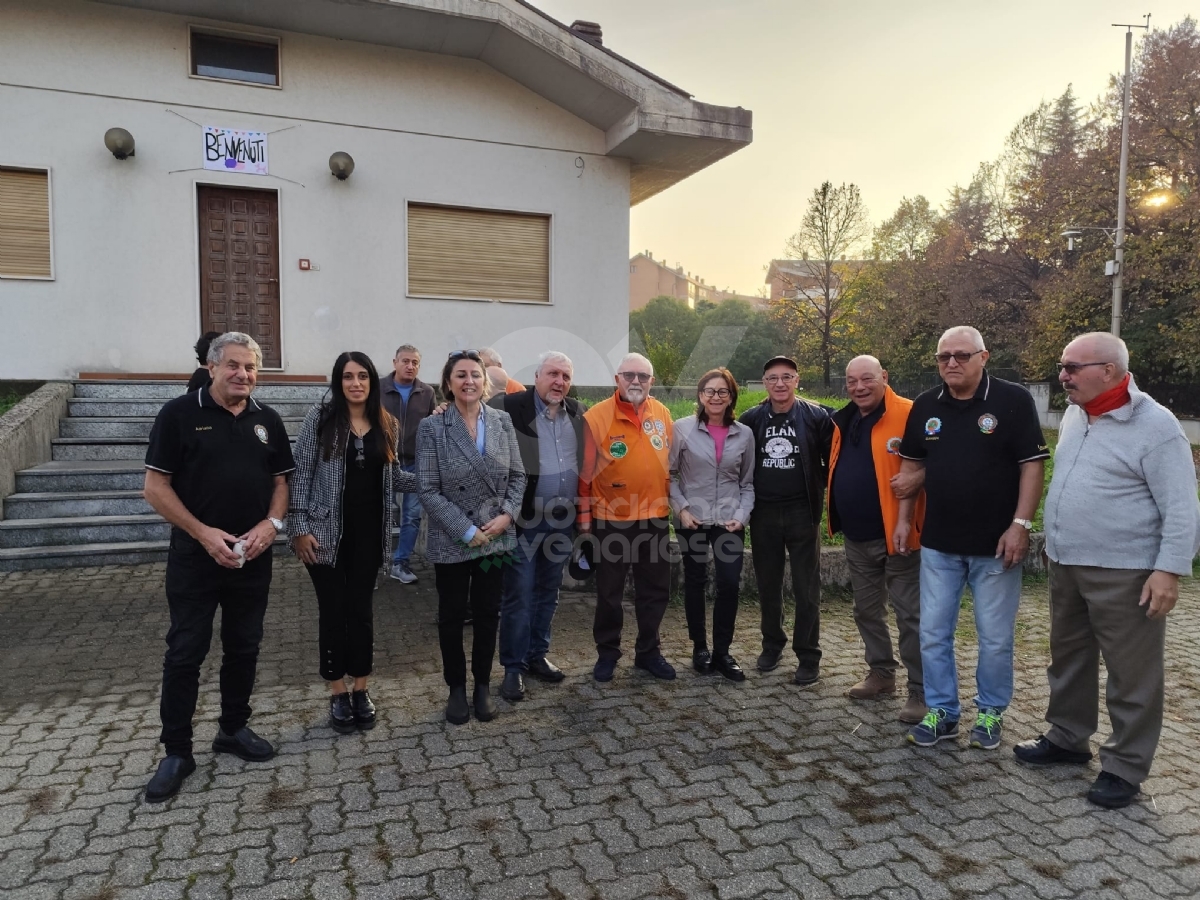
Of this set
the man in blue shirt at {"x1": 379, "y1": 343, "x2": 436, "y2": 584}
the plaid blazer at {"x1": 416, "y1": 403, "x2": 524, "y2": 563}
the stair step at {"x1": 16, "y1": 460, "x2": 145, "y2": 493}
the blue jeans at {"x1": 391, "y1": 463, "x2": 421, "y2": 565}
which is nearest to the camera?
the plaid blazer at {"x1": 416, "y1": 403, "x2": 524, "y2": 563}

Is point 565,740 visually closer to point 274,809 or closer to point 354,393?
point 274,809

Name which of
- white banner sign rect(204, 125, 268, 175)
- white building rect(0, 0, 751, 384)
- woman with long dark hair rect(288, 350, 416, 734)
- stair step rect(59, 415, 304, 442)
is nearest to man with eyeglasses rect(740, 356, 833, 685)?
woman with long dark hair rect(288, 350, 416, 734)

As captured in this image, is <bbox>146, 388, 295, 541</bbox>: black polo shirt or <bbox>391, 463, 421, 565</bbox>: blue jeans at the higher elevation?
<bbox>146, 388, 295, 541</bbox>: black polo shirt

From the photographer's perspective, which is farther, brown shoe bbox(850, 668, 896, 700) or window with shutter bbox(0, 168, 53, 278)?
window with shutter bbox(0, 168, 53, 278)

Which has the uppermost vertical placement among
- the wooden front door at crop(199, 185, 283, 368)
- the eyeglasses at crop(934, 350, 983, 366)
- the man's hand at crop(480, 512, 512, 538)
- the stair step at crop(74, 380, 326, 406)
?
the wooden front door at crop(199, 185, 283, 368)

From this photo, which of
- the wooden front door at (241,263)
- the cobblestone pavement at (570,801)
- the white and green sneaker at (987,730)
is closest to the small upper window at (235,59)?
the wooden front door at (241,263)

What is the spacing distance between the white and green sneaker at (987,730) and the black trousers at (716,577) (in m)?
1.46

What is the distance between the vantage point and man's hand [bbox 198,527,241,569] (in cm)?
349

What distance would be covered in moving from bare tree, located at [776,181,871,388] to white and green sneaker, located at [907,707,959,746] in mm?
29995

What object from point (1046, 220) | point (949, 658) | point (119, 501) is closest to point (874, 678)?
point (949, 658)

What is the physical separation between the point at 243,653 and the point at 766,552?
10.1ft

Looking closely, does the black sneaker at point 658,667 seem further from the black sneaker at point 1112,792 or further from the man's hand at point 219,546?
the man's hand at point 219,546

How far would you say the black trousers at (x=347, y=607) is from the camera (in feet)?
13.3

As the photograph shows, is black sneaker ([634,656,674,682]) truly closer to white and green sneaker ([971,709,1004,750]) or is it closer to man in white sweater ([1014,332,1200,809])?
white and green sneaker ([971,709,1004,750])
